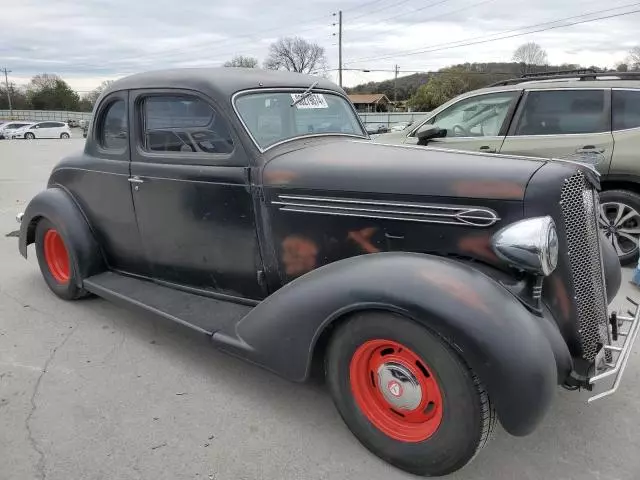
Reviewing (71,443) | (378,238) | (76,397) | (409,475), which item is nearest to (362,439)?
(409,475)

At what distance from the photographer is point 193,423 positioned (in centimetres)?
265

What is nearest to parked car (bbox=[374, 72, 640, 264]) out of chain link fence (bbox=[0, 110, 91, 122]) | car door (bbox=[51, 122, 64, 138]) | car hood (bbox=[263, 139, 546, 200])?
car hood (bbox=[263, 139, 546, 200])

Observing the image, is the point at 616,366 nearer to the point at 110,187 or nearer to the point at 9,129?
the point at 110,187

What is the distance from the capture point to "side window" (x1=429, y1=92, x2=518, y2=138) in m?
5.60

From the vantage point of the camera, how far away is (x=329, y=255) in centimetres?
280

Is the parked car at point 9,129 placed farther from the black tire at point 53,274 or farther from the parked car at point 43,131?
the black tire at point 53,274

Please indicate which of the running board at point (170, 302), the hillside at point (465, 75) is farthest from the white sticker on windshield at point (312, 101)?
the hillside at point (465, 75)

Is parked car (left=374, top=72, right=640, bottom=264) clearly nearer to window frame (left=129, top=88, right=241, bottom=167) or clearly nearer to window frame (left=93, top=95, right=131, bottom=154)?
window frame (left=129, top=88, right=241, bottom=167)

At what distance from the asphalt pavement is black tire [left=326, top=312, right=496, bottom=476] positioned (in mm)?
112

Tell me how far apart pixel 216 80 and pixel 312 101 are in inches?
28.4

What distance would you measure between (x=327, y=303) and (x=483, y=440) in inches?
34.3

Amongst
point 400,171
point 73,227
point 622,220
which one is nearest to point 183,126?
point 73,227

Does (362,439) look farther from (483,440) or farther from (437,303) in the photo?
(437,303)

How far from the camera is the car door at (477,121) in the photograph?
553 centimetres
